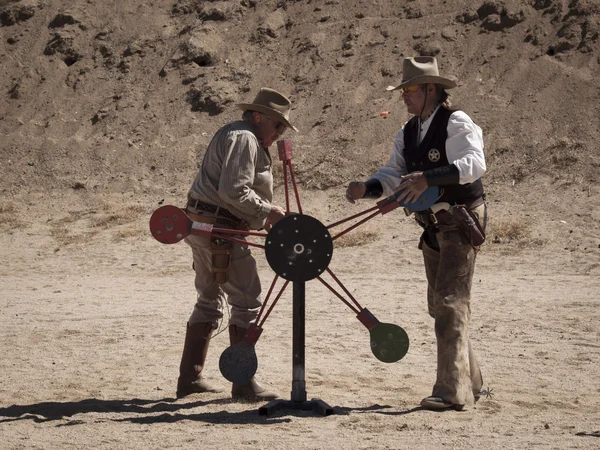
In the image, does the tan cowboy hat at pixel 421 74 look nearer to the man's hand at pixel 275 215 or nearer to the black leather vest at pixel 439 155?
the black leather vest at pixel 439 155

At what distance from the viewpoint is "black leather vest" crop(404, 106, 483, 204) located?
5582mm

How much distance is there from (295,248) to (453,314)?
0.99 meters

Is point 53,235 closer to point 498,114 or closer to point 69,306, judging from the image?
point 69,306

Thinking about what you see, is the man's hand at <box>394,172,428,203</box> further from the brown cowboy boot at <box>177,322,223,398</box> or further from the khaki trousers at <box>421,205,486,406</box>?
the brown cowboy boot at <box>177,322,223,398</box>

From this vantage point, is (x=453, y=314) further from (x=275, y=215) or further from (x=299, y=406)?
(x=275, y=215)

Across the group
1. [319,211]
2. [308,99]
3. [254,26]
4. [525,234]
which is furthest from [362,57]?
[525,234]

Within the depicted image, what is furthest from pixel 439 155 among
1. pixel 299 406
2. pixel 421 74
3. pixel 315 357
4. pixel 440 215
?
pixel 315 357

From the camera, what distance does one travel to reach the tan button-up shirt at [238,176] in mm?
5543

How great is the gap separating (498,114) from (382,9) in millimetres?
4052

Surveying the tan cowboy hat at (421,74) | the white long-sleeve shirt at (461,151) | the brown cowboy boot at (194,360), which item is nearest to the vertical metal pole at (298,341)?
the brown cowboy boot at (194,360)

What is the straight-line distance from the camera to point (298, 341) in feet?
18.0

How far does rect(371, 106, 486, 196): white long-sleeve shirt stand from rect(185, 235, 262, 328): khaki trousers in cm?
92

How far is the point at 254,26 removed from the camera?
19.7m

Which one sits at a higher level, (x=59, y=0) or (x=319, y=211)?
(x=59, y=0)
